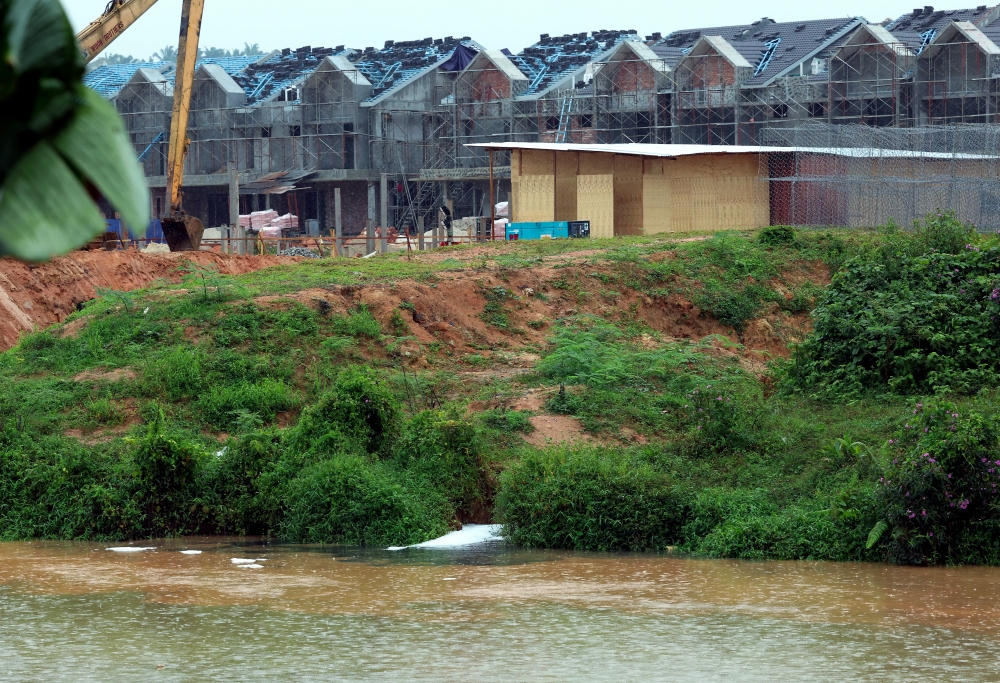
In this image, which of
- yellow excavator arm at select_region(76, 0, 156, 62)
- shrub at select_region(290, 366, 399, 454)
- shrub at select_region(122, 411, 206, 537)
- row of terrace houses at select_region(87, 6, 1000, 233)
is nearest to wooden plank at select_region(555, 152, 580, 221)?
yellow excavator arm at select_region(76, 0, 156, 62)

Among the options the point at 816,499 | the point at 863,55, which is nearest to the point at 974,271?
the point at 816,499

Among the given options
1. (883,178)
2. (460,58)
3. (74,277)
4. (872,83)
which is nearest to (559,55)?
(460,58)

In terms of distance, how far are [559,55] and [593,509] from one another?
51593mm

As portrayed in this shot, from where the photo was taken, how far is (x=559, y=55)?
64.1m

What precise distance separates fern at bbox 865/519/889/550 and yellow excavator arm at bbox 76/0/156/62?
21121 millimetres

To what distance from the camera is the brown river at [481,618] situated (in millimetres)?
9688

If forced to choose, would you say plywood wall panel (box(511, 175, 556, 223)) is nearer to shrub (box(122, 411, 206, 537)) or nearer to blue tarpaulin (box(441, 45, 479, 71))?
shrub (box(122, 411, 206, 537))

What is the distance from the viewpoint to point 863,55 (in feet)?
165

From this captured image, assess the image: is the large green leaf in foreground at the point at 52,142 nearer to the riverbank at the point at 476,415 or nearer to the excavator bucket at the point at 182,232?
the riverbank at the point at 476,415

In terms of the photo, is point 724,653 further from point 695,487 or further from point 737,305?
point 737,305

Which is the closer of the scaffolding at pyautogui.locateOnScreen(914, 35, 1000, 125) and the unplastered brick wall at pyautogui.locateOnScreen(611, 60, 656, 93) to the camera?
the scaffolding at pyautogui.locateOnScreen(914, 35, 1000, 125)

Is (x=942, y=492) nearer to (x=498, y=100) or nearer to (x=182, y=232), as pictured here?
(x=182, y=232)

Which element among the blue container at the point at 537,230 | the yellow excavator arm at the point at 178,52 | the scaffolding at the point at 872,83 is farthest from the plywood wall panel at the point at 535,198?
the scaffolding at the point at 872,83

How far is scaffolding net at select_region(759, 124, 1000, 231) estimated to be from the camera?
97.5 ft
